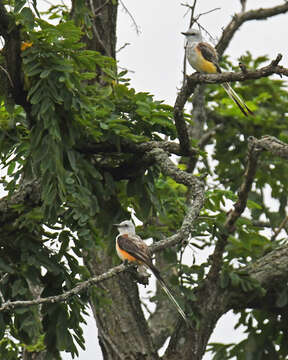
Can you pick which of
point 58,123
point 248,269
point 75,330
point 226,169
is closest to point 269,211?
point 226,169

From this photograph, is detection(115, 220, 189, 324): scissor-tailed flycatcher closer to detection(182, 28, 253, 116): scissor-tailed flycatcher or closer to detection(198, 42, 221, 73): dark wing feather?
detection(182, 28, 253, 116): scissor-tailed flycatcher

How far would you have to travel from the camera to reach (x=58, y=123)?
838 centimetres

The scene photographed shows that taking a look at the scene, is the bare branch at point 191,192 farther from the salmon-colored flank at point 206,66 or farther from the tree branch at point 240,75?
the salmon-colored flank at point 206,66

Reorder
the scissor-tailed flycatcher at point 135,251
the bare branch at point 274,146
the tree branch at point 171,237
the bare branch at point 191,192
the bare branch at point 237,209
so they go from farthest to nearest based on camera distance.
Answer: the bare branch at point 237,209, the bare branch at point 274,146, the scissor-tailed flycatcher at point 135,251, the bare branch at point 191,192, the tree branch at point 171,237

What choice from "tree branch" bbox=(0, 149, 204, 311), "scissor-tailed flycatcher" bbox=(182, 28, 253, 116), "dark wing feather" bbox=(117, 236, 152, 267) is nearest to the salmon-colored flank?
"scissor-tailed flycatcher" bbox=(182, 28, 253, 116)

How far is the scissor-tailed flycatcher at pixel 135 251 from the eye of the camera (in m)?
7.34

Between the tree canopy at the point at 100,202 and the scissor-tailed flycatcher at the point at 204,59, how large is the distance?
594 millimetres

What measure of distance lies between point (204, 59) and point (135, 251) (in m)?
3.25

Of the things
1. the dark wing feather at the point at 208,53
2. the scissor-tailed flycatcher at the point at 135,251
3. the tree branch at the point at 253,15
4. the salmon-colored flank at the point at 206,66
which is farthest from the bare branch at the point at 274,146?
the tree branch at the point at 253,15

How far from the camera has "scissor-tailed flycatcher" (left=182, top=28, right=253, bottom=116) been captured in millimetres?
9805

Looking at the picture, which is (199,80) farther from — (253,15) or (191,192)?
(253,15)

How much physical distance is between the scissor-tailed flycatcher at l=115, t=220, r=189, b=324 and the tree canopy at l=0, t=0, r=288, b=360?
0.54 feet

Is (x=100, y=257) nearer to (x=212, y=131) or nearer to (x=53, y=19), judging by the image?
(x=53, y=19)

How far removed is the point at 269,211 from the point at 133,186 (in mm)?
6309
